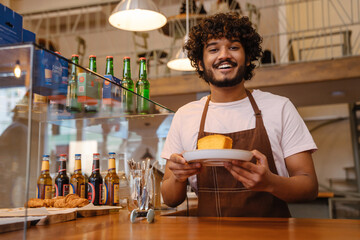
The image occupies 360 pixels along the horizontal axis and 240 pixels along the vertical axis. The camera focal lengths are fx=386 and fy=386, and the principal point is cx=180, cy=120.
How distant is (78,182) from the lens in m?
1.80

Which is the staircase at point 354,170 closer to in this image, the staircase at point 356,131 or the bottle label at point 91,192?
the staircase at point 356,131

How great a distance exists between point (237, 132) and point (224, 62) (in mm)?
288

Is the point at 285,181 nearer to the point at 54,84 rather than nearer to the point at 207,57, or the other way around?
the point at 207,57

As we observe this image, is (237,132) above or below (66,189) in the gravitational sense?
above

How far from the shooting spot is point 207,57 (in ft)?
5.25

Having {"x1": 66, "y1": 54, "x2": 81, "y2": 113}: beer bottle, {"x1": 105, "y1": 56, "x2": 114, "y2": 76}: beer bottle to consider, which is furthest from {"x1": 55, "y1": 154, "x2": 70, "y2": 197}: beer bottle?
{"x1": 105, "y1": 56, "x2": 114, "y2": 76}: beer bottle

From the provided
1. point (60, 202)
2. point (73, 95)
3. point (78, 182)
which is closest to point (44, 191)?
point (78, 182)

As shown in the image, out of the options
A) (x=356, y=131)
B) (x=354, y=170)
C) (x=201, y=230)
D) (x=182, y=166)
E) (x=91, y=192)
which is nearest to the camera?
(x=201, y=230)

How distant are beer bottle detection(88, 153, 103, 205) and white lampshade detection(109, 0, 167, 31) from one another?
→ 1.10 metres

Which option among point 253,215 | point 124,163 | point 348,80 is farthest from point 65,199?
point 348,80

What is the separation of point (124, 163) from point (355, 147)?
5432 millimetres

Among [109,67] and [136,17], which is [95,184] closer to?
[109,67]

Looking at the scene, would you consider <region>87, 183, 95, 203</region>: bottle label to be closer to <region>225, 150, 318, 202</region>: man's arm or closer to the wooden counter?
the wooden counter

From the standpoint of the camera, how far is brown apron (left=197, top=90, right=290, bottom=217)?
151 cm
